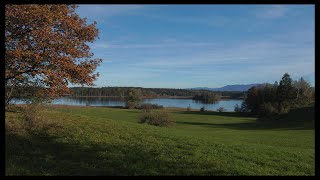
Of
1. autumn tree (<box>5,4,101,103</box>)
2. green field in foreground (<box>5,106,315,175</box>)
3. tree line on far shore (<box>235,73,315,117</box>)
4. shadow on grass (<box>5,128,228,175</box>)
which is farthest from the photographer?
tree line on far shore (<box>235,73,315,117</box>)

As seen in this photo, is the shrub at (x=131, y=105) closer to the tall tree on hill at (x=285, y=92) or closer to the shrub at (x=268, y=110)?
the shrub at (x=268, y=110)

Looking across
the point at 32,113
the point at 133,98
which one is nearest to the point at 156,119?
the point at 32,113

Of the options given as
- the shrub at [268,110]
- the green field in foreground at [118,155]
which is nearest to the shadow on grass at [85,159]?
the green field in foreground at [118,155]

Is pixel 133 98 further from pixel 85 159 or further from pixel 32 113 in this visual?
pixel 85 159

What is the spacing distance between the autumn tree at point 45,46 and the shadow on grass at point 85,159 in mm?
2419

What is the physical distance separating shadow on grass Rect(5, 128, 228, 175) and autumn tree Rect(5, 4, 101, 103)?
2.42m

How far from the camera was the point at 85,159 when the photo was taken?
11.7 metres

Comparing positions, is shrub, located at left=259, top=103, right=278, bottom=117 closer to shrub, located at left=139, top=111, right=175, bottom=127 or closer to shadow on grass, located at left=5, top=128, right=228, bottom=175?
shrub, located at left=139, top=111, right=175, bottom=127

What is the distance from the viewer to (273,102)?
89562mm

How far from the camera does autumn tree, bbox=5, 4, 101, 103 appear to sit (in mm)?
13062

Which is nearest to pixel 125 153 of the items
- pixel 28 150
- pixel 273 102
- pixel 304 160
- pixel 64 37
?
pixel 28 150

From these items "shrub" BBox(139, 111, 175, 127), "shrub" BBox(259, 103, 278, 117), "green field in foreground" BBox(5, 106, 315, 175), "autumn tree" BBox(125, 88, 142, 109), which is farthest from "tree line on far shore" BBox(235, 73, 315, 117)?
"green field in foreground" BBox(5, 106, 315, 175)

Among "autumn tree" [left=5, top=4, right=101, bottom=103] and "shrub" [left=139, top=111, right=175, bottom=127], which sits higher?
"autumn tree" [left=5, top=4, right=101, bottom=103]
